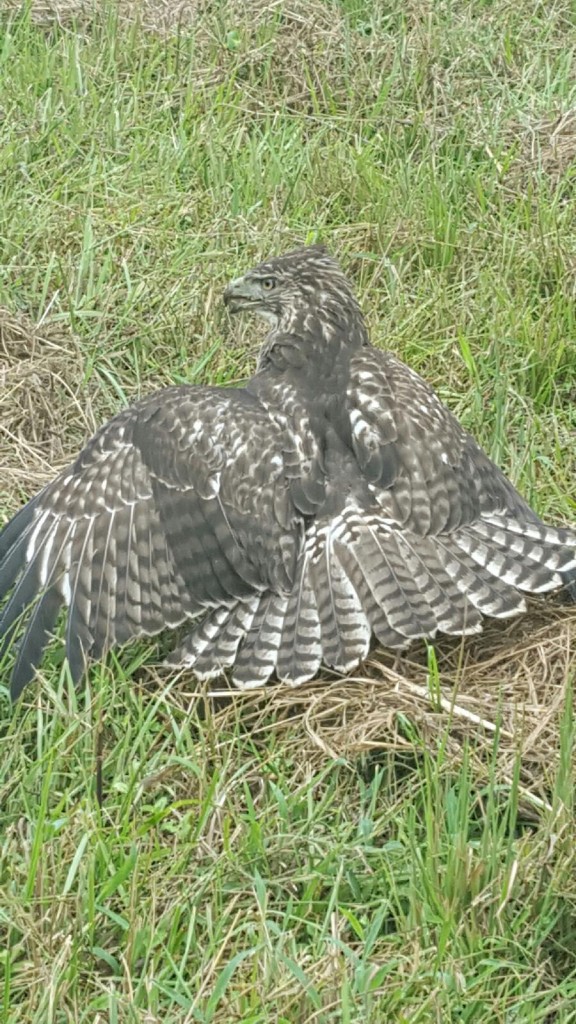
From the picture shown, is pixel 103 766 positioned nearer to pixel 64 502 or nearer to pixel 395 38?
pixel 64 502

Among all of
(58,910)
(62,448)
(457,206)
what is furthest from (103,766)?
(457,206)

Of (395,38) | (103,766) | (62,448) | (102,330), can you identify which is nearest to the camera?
(103,766)

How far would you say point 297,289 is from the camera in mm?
5500

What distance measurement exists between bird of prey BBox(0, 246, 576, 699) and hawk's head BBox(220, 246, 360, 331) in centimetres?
31

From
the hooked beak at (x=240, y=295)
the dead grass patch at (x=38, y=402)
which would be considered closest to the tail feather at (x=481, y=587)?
the hooked beak at (x=240, y=295)

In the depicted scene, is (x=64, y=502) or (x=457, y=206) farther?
(x=457, y=206)

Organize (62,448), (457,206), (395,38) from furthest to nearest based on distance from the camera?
(395,38), (457,206), (62,448)

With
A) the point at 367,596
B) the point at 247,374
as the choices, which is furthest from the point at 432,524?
the point at 247,374

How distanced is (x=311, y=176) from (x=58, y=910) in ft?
13.4

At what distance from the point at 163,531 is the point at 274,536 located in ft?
1.11

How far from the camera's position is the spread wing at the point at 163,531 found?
4953 mm

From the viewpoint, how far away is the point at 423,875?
3859mm

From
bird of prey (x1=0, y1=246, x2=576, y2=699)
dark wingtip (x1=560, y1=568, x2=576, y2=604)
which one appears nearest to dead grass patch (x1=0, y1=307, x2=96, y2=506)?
bird of prey (x1=0, y1=246, x2=576, y2=699)

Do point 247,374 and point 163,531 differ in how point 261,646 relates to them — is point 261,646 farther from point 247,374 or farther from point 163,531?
point 247,374
